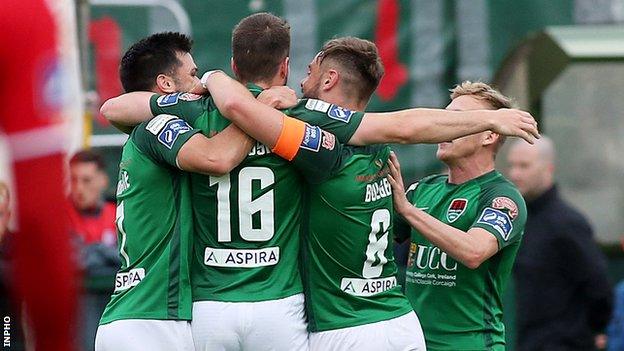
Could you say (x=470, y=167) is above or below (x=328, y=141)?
below

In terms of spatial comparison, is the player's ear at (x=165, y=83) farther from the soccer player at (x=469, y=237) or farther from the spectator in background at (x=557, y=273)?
the spectator in background at (x=557, y=273)

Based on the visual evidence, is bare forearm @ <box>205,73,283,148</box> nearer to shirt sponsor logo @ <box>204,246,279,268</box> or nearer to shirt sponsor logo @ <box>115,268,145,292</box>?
shirt sponsor logo @ <box>204,246,279,268</box>

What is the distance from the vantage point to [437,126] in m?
5.46

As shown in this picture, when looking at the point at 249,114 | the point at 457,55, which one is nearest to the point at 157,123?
the point at 249,114

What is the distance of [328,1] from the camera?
11625 mm

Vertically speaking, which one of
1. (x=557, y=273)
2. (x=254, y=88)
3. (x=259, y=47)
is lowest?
(x=557, y=273)

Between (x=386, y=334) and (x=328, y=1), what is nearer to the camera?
(x=386, y=334)

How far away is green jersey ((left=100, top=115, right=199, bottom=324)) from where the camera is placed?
5426 millimetres

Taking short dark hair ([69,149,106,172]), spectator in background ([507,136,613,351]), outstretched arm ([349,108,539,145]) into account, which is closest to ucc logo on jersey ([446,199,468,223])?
outstretched arm ([349,108,539,145])

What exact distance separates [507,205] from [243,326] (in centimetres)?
128

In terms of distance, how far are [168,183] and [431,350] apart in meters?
1.36

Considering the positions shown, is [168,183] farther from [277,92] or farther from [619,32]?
[619,32]

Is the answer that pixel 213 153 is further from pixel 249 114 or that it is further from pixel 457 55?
pixel 457 55

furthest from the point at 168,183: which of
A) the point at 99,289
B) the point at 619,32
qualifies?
the point at 619,32
